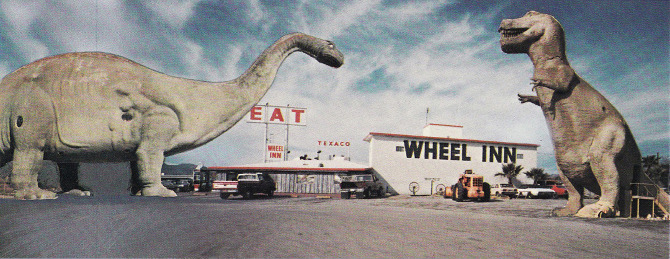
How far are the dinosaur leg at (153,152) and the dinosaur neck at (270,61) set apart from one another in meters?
0.84

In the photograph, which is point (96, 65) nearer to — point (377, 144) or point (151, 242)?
point (151, 242)

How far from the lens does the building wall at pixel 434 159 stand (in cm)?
2784

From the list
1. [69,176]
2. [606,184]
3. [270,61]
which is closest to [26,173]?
[69,176]

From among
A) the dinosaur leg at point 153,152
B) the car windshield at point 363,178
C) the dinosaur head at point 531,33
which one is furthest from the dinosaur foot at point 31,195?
the car windshield at point 363,178

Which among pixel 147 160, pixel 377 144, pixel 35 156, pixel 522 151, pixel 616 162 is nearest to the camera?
pixel 147 160

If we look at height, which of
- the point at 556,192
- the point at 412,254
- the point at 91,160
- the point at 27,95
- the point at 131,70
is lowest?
the point at 556,192

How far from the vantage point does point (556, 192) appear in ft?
83.6

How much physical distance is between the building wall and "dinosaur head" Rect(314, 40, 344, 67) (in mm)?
24506

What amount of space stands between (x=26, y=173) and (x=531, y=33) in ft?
27.1

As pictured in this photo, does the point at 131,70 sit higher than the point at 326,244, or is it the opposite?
the point at 131,70

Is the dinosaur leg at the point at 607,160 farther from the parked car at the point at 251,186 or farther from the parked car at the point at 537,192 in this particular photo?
the parked car at the point at 537,192

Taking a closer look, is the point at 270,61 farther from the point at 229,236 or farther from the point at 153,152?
the point at 229,236

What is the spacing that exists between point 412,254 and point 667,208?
864cm

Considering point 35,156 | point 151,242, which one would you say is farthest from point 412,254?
point 35,156
